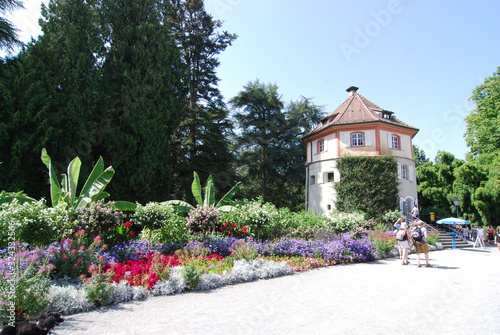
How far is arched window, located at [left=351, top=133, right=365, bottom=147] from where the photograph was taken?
22047mm

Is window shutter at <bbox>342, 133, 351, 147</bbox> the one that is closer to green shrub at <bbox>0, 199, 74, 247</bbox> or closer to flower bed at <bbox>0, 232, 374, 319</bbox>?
flower bed at <bbox>0, 232, 374, 319</bbox>

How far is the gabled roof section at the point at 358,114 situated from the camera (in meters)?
22.3

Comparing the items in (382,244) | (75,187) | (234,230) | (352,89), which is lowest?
(382,244)

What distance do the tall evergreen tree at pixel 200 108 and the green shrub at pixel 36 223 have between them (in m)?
13.1

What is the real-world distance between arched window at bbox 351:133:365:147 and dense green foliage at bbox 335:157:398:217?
4.32 feet

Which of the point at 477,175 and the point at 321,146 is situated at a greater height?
the point at 321,146

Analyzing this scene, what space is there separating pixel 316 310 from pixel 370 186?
57.9 ft

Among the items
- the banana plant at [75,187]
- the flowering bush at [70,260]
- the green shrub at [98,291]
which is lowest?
the green shrub at [98,291]

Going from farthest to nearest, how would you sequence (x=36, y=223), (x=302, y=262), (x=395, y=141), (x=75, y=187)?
1. (x=395, y=141)
2. (x=75, y=187)
3. (x=302, y=262)
4. (x=36, y=223)

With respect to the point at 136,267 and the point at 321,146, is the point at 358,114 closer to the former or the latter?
the point at 321,146

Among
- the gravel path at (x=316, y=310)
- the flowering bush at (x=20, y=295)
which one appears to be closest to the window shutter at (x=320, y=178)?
the gravel path at (x=316, y=310)

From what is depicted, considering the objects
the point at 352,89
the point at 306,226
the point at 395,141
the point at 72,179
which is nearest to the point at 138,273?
the point at 72,179

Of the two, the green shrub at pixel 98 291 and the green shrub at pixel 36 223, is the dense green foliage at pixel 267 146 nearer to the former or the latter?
the green shrub at pixel 36 223

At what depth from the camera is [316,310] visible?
199 inches
